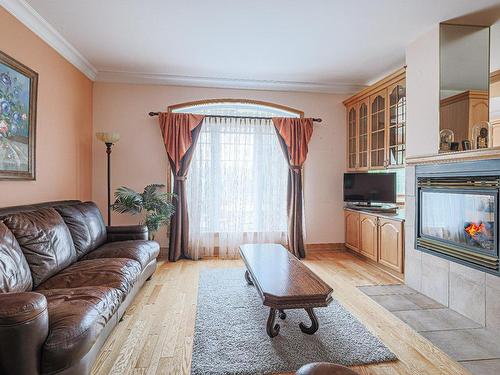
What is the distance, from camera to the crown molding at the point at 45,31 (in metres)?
2.65

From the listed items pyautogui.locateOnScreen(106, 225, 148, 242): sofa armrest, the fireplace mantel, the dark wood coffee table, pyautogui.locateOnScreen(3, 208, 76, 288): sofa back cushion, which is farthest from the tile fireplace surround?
pyautogui.locateOnScreen(3, 208, 76, 288): sofa back cushion

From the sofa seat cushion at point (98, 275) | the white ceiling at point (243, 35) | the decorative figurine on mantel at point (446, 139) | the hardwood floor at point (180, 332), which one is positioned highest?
the white ceiling at point (243, 35)

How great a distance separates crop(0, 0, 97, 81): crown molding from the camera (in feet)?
8.70

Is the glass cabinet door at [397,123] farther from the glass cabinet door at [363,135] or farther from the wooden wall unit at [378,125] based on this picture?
the glass cabinet door at [363,135]

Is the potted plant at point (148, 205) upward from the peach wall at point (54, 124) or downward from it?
downward

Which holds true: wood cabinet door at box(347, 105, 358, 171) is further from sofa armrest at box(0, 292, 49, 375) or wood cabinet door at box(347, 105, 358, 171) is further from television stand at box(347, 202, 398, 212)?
sofa armrest at box(0, 292, 49, 375)

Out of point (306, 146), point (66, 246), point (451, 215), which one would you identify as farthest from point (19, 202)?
point (451, 215)

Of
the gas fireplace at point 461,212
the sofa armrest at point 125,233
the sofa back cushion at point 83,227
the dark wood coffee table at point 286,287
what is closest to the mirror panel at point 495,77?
the gas fireplace at point 461,212

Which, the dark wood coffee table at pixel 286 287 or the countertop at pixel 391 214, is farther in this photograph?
the countertop at pixel 391 214

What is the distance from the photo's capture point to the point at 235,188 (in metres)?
4.68

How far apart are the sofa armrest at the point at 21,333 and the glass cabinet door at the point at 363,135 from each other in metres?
4.28

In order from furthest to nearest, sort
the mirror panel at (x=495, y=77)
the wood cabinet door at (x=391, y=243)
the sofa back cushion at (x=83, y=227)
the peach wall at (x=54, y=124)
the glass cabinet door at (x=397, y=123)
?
the glass cabinet door at (x=397, y=123)
the wood cabinet door at (x=391, y=243)
the mirror panel at (x=495, y=77)
the sofa back cushion at (x=83, y=227)
the peach wall at (x=54, y=124)

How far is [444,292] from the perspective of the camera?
9.33 feet

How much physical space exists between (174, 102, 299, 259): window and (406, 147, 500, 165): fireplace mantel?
2049 millimetres
